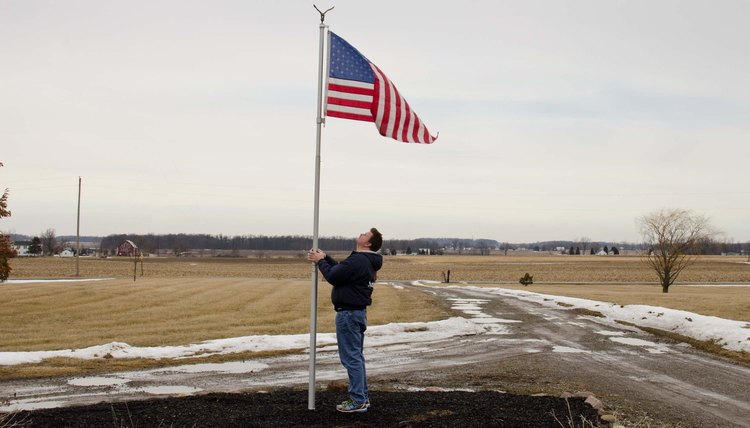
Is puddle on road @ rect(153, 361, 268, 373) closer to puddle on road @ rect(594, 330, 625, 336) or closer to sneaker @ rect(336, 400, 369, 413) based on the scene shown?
sneaker @ rect(336, 400, 369, 413)

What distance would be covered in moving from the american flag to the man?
74.5 inches

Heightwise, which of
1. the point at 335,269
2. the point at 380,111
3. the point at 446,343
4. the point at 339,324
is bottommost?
the point at 446,343

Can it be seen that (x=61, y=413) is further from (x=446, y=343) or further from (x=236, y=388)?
(x=446, y=343)

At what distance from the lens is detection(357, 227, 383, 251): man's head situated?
7.67m

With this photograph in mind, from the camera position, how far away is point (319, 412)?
24.6 ft

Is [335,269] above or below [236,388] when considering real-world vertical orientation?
above

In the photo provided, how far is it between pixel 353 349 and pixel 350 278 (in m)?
0.86

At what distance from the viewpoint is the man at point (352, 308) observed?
740 centimetres

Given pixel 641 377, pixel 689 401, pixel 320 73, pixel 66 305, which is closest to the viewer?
pixel 320 73

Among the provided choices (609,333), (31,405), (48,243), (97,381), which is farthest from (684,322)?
(48,243)

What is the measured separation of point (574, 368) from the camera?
12.0m

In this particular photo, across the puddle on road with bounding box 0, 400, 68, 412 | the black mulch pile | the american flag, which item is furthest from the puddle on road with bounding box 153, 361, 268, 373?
the american flag

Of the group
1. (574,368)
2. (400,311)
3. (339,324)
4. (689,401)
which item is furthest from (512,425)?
(400,311)

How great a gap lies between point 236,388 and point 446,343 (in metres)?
7.50
